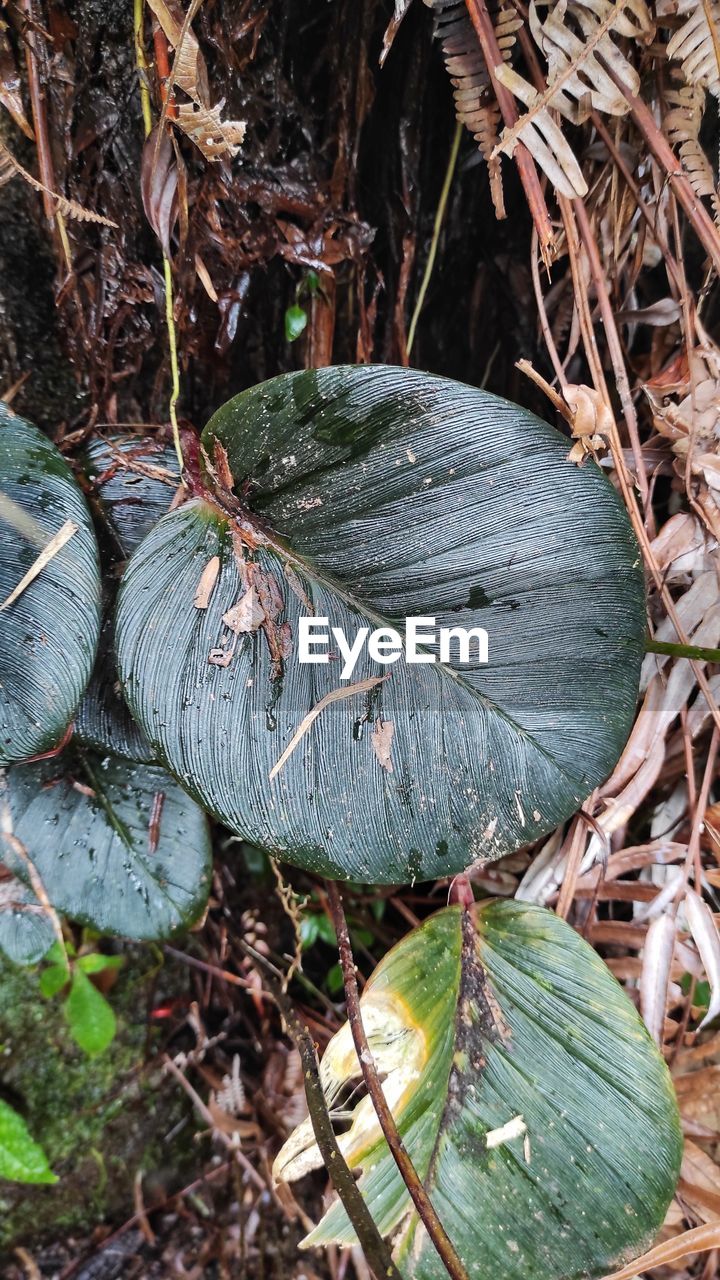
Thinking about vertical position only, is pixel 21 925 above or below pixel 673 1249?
above

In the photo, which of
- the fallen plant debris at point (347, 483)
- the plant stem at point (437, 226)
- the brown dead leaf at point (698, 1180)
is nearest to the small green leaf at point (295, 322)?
the fallen plant debris at point (347, 483)

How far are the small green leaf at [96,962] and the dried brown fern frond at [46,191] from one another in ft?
2.69

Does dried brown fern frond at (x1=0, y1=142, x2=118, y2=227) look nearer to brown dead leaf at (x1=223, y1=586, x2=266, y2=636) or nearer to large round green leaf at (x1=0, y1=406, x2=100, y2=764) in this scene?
large round green leaf at (x1=0, y1=406, x2=100, y2=764)

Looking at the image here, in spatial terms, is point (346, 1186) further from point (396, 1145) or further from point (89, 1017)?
point (89, 1017)

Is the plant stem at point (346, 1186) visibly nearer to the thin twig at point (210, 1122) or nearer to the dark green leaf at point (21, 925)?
the dark green leaf at point (21, 925)

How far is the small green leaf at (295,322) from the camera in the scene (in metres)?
0.78

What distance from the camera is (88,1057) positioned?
3.21 ft

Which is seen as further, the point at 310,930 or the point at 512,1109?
the point at 310,930

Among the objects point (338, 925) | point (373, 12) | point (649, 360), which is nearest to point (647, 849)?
point (338, 925)

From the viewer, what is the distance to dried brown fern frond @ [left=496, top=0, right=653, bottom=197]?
0.58 metres

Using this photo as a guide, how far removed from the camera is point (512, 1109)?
1.91 feet

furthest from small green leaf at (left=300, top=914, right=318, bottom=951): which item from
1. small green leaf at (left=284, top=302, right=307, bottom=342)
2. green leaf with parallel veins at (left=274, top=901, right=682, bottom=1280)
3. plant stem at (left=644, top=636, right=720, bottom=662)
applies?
small green leaf at (left=284, top=302, right=307, bottom=342)

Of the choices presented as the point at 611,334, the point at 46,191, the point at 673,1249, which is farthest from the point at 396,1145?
the point at 46,191
